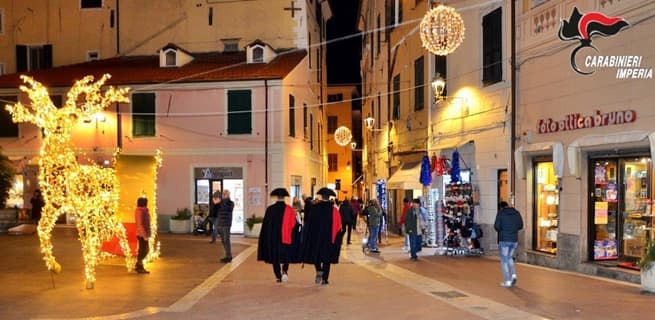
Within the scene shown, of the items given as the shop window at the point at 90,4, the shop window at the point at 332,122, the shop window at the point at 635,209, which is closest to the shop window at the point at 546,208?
the shop window at the point at 635,209

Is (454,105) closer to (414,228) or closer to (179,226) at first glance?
(414,228)

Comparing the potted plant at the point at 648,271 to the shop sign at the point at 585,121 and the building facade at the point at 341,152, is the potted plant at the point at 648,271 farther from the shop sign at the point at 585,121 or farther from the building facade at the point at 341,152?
the building facade at the point at 341,152

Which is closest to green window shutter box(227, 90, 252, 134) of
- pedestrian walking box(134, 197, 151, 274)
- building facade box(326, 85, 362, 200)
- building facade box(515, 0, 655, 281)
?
pedestrian walking box(134, 197, 151, 274)

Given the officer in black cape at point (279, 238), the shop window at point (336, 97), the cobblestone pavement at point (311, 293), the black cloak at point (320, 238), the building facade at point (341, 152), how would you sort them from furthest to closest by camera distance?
the shop window at point (336, 97) < the building facade at point (341, 152) < the officer in black cape at point (279, 238) < the black cloak at point (320, 238) < the cobblestone pavement at point (311, 293)

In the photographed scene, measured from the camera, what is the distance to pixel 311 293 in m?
10.9

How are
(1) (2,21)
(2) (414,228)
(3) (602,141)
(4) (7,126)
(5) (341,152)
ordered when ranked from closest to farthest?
(3) (602,141) < (2) (414,228) < (4) (7,126) < (1) (2,21) < (5) (341,152)

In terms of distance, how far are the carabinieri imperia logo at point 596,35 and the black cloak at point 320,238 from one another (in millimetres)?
6205

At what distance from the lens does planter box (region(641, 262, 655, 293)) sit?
1062 cm

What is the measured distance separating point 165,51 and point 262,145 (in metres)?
6.63

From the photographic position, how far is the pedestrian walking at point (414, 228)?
16.4 m

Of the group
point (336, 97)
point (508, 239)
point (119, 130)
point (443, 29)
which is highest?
point (336, 97)

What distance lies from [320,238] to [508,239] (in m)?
3.58

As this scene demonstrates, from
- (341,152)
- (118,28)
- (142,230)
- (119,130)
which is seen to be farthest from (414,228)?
(341,152)

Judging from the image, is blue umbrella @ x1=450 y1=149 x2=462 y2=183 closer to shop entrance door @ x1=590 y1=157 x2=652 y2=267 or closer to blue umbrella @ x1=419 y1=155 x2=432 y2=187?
blue umbrella @ x1=419 y1=155 x2=432 y2=187
